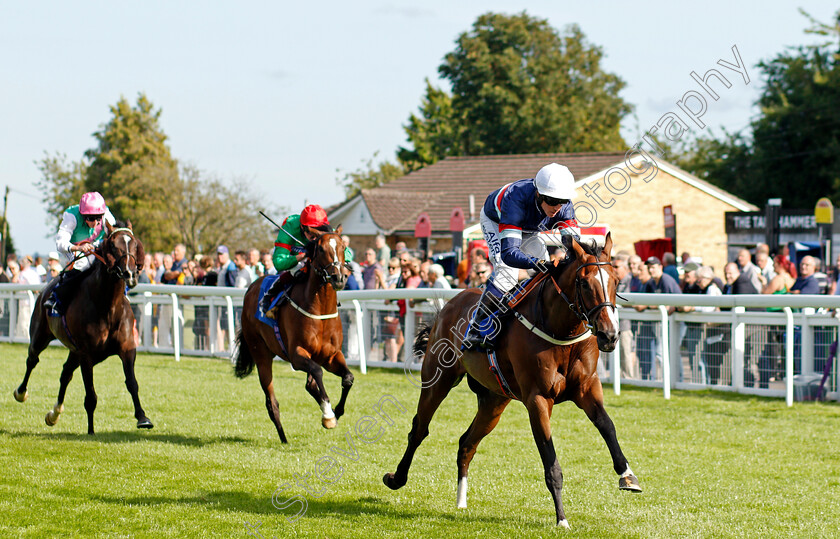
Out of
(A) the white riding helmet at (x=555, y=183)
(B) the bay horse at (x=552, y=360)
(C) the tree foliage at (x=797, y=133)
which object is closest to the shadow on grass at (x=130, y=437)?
(B) the bay horse at (x=552, y=360)

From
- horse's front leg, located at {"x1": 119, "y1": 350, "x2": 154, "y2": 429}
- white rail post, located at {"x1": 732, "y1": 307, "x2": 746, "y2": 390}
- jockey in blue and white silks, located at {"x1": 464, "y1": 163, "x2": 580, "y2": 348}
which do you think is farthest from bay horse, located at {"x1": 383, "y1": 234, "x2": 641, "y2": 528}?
white rail post, located at {"x1": 732, "y1": 307, "x2": 746, "y2": 390}

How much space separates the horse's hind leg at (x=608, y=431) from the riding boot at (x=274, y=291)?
3.98 meters

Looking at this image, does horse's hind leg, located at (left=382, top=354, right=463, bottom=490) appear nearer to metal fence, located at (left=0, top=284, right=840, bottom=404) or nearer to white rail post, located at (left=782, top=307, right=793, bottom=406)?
metal fence, located at (left=0, top=284, right=840, bottom=404)

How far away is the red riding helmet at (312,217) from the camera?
8.31 m

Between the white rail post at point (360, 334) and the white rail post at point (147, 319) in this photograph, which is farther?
the white rail post at point (147, 319)

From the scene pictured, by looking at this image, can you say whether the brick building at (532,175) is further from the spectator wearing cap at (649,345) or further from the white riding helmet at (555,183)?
the white riding helmet at (555,183)

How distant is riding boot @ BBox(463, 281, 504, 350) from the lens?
5617 mm

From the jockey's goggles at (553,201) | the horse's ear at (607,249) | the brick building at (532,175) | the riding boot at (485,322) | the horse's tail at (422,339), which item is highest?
the brick building at (532,175)

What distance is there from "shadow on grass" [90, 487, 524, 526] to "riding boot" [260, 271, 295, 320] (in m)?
2.66

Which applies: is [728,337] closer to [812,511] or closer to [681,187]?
[812,511]

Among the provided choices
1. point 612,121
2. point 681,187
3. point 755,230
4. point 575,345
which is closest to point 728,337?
point 575,345

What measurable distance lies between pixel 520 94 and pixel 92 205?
41.1 meters

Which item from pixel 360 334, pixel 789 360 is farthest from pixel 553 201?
pixel 360 334

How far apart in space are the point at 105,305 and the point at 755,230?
1797cm
